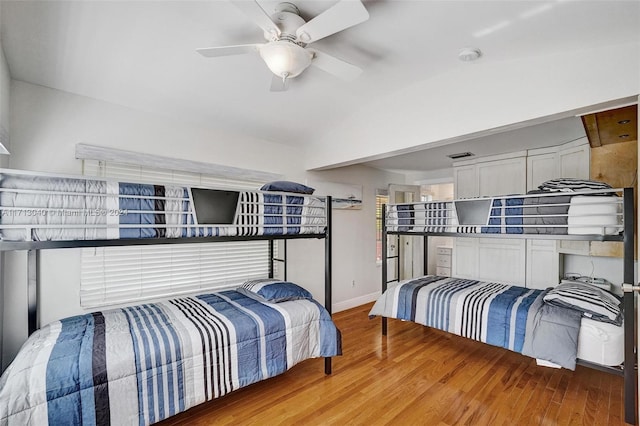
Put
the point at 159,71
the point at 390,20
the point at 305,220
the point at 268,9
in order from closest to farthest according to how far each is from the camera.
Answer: the point at 268,9
the point at 390,20
the point at 159,71
the point at 305,220

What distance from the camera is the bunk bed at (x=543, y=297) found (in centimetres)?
207

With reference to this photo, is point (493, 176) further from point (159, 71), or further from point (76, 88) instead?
point (76, 88)

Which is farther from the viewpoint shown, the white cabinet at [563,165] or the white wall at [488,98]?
the white cabinet at [563,165]

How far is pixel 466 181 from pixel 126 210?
4.48m

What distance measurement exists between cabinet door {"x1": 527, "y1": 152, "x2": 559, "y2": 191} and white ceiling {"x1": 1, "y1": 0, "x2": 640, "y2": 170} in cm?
94

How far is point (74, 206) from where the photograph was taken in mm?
1676

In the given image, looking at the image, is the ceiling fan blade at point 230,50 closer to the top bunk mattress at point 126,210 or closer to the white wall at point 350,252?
the top bunk mattress at point 126,210

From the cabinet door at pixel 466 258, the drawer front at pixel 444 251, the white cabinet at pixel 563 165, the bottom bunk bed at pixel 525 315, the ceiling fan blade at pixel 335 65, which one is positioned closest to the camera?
the ceiling fan blade at pixel 335 65

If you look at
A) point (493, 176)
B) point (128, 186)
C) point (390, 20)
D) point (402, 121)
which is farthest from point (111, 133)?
point (493, 176)

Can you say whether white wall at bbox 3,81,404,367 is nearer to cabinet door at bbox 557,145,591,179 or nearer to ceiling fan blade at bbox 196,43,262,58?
ceiling fan blade at bbox 196,43,262,58

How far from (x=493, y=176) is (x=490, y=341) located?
2.59 meters

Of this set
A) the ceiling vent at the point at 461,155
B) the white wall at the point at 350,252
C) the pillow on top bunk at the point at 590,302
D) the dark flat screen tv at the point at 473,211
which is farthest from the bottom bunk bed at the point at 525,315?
the ceiling vent at the point at 461,155

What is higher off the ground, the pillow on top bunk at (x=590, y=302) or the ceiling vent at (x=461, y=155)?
the ceiling vent at (x=461, y=155)

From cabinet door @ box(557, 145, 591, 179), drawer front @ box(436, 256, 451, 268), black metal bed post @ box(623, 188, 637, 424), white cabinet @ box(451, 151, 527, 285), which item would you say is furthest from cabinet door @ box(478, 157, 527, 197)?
black metal bed post @ box(623, 188, 637, 424)
